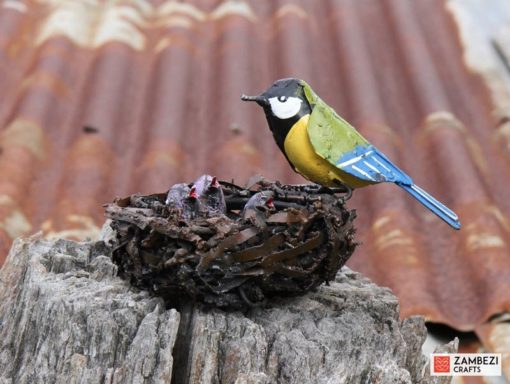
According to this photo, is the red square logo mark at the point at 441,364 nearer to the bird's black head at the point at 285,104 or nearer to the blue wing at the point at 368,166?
the blue wing at the point at 368,166

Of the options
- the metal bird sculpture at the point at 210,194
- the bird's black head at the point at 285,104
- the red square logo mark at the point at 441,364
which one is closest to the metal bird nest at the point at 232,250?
the metal bird sculpture at the point at 210,194

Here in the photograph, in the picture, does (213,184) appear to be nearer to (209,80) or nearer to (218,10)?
(209,80)

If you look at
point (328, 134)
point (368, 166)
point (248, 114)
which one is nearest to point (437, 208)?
point (368, 166)

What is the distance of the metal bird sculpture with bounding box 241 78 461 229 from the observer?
1.69 metres

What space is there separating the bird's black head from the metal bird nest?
0.56 ft

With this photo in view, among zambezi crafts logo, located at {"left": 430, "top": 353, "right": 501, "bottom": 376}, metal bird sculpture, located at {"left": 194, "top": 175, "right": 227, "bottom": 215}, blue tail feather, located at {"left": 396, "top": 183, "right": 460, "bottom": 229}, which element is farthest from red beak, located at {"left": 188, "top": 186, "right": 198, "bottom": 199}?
zambezi crafts logo, located at {"left": 430, "top": 353, "right": 501, "bottom": 376}

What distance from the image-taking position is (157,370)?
4.81ft

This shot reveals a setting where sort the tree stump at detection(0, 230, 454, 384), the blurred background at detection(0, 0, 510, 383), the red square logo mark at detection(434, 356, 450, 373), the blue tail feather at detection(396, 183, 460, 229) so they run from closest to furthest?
the tree stump at detection(0, 230, 454, 384)
the red square logo mark at detection(434, 356, 450, 373)
the blue tail feather at detection(396, 183, 460, 229)
the blurred background at detection(0, 0, 510, 383)

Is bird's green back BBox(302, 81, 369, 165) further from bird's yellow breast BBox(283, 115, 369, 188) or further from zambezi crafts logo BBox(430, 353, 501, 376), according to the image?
zambezi crafts logo BBox(430, 353, 501, 376)

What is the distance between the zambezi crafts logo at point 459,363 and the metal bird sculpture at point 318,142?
284 mm

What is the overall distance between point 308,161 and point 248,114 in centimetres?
127

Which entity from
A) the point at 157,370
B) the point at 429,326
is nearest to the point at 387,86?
the point at 429,326

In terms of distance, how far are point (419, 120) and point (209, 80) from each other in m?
0.82

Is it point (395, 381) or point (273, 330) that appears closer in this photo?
point (395, 381)
